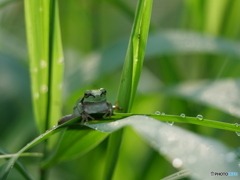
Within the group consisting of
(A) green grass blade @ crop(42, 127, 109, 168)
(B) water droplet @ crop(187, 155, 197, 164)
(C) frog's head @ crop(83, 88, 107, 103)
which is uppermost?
(B) water droplet @ crop(187, 155, 197, 164)

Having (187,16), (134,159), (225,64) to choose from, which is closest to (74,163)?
(134,159)

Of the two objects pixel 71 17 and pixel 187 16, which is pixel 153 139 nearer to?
pixel 187 16

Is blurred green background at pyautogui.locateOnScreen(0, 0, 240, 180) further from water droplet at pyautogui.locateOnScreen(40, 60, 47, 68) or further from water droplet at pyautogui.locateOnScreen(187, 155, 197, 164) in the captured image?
water droplet at pyautogui.locateOnScreen(187, 155, 197, 164)

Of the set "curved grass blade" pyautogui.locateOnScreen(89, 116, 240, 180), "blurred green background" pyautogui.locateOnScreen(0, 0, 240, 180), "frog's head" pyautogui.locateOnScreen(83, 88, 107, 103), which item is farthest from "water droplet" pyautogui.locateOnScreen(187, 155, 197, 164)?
"blurred green background" pyautogui.locateOnScreen(0, 0, 240, 180)

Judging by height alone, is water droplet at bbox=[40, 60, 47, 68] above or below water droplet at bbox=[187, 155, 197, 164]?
above

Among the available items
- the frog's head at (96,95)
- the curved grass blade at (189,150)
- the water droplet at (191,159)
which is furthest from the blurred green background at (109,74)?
the water droplet at (191,159)

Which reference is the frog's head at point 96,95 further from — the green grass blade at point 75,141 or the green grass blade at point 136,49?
the green grass blade at point 136,49
